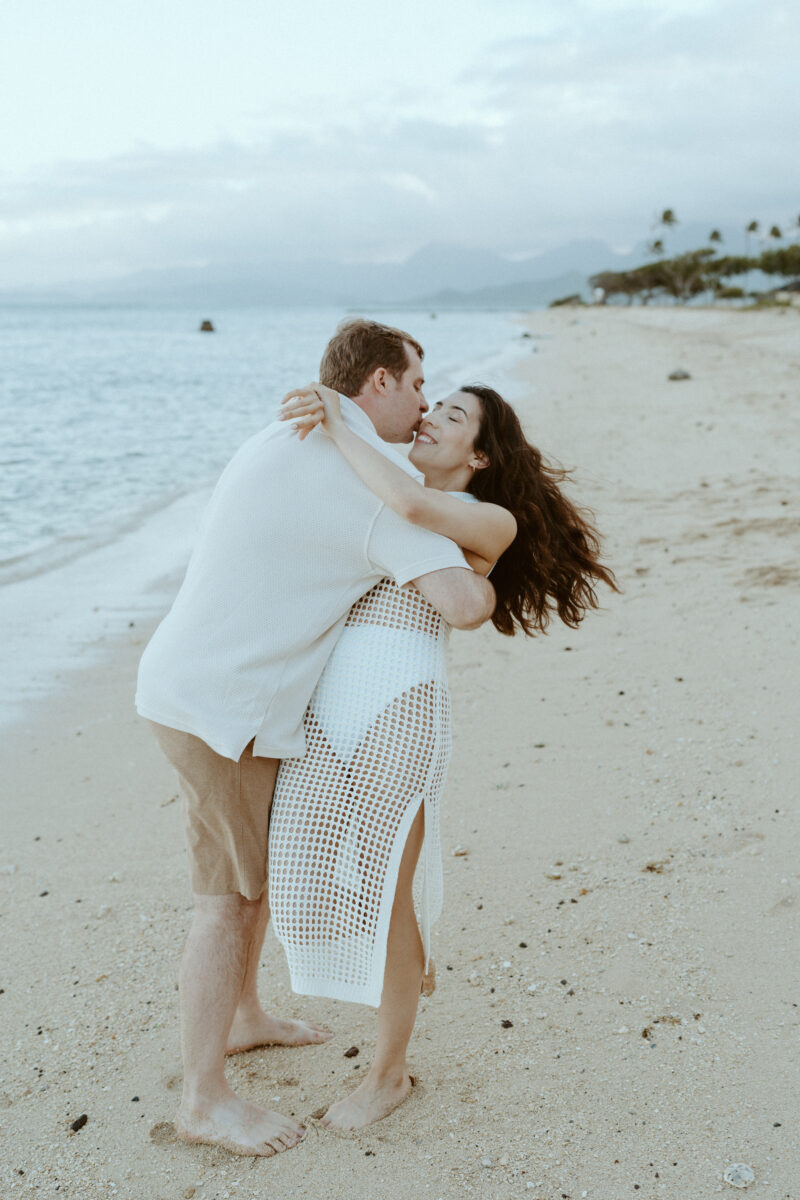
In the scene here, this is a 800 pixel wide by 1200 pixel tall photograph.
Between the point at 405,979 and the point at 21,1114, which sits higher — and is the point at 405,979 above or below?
above

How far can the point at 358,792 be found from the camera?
7.75ft

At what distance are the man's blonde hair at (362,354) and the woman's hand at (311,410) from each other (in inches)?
6.8

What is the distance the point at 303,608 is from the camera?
2.29m

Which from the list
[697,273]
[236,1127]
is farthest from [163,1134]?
[697,273]

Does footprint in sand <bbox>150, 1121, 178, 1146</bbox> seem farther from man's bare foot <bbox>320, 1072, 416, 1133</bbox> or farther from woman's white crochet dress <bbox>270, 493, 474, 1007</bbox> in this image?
woman's white crochet dress <bbox>270, 493, 474, 1007</bbox>

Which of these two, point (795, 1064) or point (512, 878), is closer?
point (795, 1064)

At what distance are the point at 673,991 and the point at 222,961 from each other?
133 centimetres

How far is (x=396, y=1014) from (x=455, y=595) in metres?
1.10

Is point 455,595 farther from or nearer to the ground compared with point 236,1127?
farther from the ground

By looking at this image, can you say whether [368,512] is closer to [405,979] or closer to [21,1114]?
[405,979]

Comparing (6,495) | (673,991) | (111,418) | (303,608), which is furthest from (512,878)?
(111,418)

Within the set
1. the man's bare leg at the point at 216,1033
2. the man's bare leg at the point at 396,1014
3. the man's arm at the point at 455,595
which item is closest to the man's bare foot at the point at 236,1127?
the man's bare leg at the point at 216,1033

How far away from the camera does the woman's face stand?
8.58 feet

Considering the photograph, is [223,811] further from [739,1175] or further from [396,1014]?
[739,1175]
